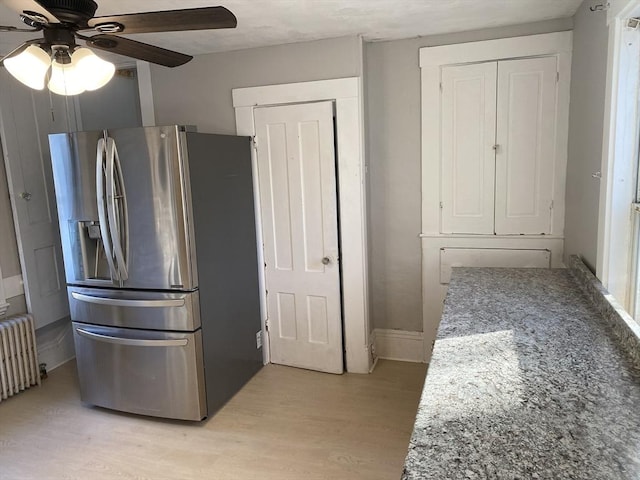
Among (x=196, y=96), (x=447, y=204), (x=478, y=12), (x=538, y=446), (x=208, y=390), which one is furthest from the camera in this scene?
(x=196, y=96)

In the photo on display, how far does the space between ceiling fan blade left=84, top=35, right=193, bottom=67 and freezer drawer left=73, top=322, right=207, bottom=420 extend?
1507mm

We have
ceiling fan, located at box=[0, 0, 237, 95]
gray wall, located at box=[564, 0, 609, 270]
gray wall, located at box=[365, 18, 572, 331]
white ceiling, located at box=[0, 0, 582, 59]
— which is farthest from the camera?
gray wall, located at box=[365, 18, 572, 331]

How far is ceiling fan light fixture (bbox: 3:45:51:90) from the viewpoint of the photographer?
1.57 metres

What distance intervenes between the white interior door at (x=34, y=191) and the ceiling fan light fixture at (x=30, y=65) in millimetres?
1895

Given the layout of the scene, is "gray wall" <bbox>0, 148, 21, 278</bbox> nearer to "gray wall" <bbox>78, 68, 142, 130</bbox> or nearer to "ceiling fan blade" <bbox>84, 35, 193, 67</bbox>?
"gray wall" <bbox>78, 68, 142, 130</bbox>

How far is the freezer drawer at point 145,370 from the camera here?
9.11ft

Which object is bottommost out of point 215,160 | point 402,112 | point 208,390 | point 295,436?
point 295,436

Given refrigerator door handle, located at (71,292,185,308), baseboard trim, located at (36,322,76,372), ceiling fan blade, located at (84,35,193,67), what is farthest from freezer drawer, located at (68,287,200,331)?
ceiling fan blade, located at (84,35,193,67)

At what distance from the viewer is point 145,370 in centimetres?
283

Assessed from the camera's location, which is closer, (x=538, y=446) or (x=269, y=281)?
(x=538, y=446)

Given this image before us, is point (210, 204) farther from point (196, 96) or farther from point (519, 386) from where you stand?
point (519, 386)

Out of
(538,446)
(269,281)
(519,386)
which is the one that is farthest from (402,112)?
(538,446)

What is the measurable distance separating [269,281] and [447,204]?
1392mm

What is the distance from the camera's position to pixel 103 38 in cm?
176
